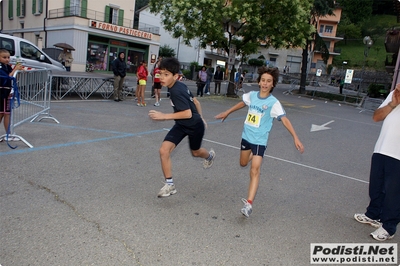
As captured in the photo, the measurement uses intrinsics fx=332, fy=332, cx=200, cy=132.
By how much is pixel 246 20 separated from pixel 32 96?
39.0ft

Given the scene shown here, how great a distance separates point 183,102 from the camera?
3.95 meters

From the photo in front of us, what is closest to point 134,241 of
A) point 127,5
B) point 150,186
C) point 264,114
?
point 150,186

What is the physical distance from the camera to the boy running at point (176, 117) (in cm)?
393

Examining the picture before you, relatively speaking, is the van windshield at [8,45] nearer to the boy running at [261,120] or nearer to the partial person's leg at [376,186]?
the boy running at [261,120]

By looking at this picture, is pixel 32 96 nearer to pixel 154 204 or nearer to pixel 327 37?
pixel 154 204

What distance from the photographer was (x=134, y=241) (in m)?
3.12

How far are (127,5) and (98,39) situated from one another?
561 cm

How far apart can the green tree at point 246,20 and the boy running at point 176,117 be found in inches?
508

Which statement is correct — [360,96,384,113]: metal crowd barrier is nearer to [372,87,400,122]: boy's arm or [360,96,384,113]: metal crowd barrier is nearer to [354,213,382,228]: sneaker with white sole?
[354,213,382,228]: sneaker with white sole

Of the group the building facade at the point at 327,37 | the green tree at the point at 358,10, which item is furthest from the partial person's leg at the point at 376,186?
the green tree at the point at 358,10

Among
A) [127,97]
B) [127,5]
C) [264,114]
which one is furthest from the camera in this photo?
[127,5]

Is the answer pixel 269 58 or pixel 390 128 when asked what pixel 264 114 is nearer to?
pixel 390 128

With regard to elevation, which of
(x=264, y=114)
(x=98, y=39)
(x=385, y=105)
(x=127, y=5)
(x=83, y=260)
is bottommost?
(x=83, y=260)

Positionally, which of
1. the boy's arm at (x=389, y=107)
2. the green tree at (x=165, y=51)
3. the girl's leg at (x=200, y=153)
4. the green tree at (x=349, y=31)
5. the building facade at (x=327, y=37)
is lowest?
the girl's leg at (x=200, y=153)
